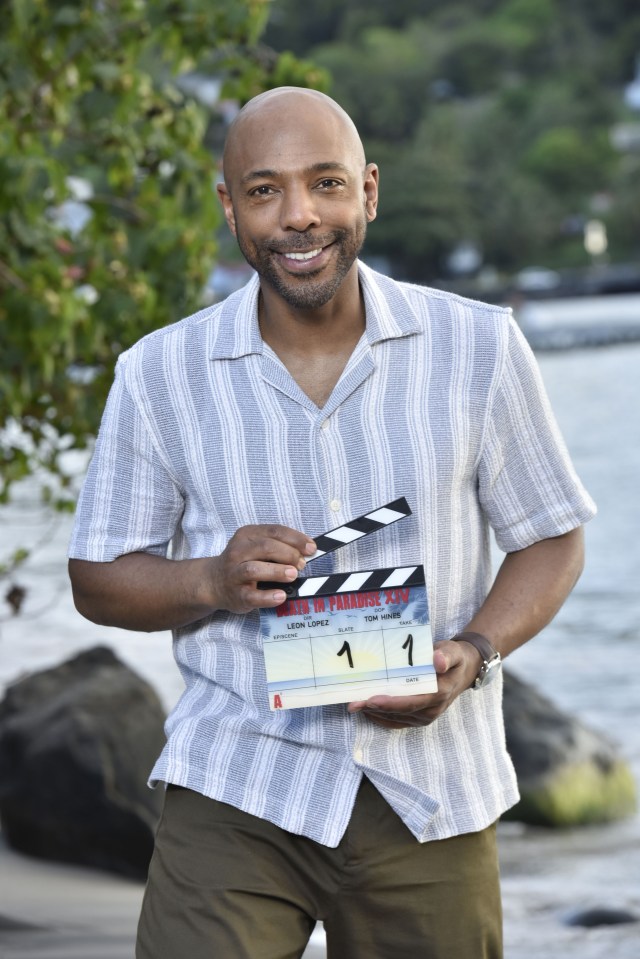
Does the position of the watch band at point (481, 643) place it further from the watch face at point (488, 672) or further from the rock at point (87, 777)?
the rock at point (87, 777)

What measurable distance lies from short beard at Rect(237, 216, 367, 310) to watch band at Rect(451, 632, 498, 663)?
0.56 metres

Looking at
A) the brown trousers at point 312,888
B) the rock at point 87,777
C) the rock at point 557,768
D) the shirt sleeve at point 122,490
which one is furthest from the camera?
the rock at point 557,768

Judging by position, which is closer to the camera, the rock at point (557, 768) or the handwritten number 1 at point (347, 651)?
the handwritten number 1 at point (347, 651)

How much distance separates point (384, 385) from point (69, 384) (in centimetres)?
267

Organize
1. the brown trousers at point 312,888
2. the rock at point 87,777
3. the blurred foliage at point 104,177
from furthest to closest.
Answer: the rock at point 87,777 < the blurred foliage at point 104,177 < the brown trousers at point 312,888

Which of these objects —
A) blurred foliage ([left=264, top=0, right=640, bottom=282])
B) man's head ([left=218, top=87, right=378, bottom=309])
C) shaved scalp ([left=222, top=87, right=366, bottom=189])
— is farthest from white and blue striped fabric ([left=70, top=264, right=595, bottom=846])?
blurred foliage ([left=264, top=0, right=640, bottom=282])

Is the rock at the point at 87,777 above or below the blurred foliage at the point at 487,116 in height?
below

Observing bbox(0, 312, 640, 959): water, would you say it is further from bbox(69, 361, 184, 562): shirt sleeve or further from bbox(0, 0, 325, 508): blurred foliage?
bbox(69, 361, 184, 562): shirt sleeve

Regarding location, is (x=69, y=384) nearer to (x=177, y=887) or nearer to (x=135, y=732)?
(x=135, y=732)

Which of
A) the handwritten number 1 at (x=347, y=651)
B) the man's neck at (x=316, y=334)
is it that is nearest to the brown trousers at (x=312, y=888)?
Answer: the handwritten number 1 at (x=347, y=651)

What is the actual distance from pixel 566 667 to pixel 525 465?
1067cm

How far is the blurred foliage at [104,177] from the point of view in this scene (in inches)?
194

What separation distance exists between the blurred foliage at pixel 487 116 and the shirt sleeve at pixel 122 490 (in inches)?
4077

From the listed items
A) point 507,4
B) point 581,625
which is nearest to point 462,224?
point 507,4
